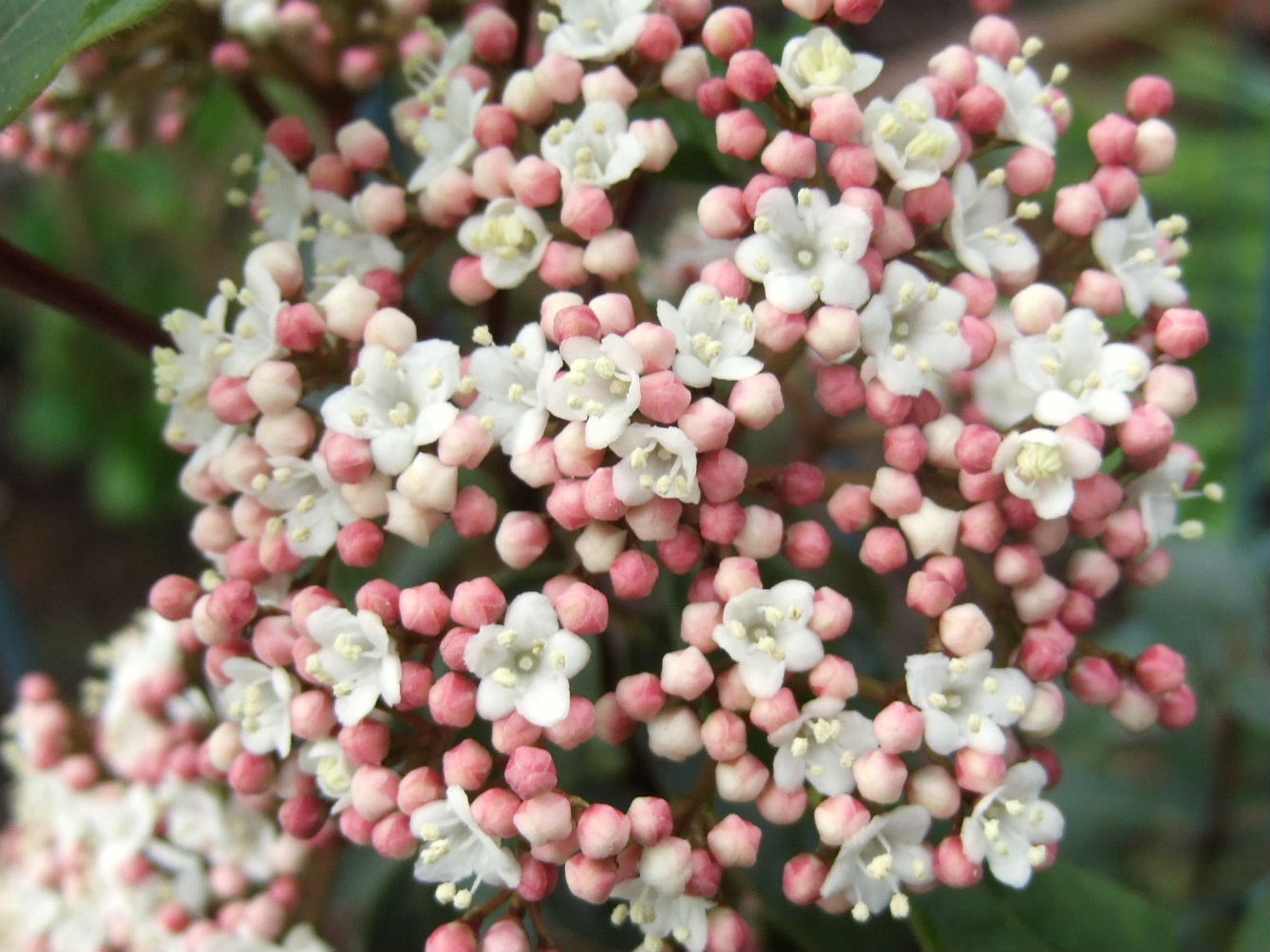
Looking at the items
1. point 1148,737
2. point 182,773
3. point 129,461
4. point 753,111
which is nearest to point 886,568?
point 753,111

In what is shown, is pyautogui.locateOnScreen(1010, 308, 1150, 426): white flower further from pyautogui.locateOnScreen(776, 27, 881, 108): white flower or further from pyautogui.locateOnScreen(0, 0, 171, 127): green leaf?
pyautogui.locateOnScreen(0, 0, 171, 127): green leaf

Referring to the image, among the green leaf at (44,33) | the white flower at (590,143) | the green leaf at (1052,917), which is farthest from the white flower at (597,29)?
the green leaf at (1052,917)

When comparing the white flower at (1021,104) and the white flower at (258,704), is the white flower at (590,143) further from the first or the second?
the white flower at (258,704)

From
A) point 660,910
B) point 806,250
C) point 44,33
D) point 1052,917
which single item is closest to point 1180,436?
point 1052,917

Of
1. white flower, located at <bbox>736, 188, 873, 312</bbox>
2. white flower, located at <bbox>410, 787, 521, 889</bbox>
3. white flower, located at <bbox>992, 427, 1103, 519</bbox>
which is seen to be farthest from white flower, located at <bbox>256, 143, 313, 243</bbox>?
white flower, located at <bbox>992, 427, 1103, 519</bbox>

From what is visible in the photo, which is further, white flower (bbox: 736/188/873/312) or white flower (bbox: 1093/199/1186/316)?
white flower (bbox: 1093/199/1186/316)
